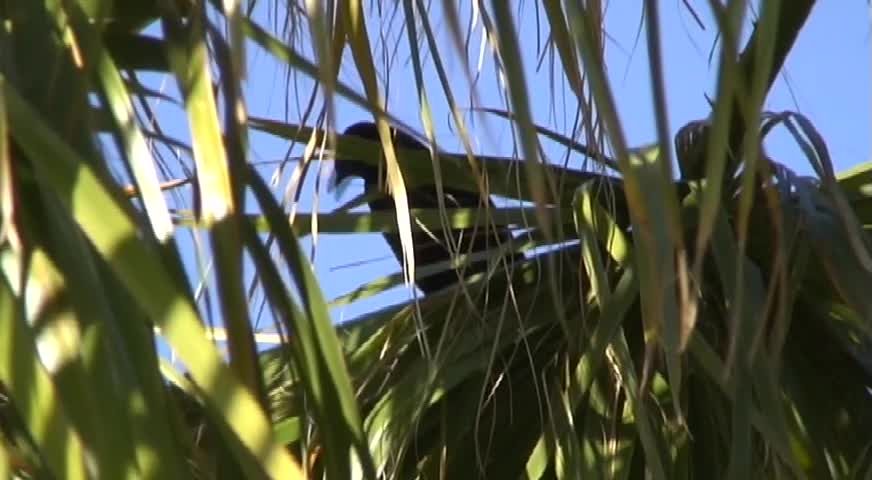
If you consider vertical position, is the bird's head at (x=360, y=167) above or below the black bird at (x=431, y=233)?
above

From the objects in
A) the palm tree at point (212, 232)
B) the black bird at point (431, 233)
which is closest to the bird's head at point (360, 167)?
the black bird at point (431, 233)

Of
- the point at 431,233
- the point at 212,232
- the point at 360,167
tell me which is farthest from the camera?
the point at 360,167

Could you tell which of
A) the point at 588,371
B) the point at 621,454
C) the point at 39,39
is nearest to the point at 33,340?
the point at 39,39

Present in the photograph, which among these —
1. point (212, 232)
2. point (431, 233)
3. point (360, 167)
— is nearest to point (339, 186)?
point (360, 167)

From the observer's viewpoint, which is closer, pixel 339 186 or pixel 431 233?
pixel 431 233

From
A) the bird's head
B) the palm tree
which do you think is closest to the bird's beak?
the bird's head

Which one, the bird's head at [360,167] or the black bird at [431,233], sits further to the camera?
the bird's head at [360,167]

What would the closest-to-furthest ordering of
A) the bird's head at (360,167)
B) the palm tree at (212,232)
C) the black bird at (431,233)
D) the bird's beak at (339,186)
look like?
the palm tree at (212,232), the black bird at (431,233), the bird's head at (360,167), the bird's beak at (339,186)

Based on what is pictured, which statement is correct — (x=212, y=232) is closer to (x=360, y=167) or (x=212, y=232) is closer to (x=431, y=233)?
(x=431, y=233)

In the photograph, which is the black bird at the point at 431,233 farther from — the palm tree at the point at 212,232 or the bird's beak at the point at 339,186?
the palm tree at the point at 212,232

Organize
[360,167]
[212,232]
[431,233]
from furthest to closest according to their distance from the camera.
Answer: [360,167], [431,233], [212,232]

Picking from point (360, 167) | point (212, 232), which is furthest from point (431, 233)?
point (212, 232)

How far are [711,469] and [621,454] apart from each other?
10cm

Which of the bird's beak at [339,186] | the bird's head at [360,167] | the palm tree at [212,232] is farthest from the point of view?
the bird's beak at [339,186]
